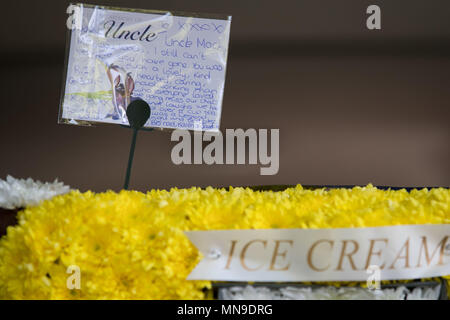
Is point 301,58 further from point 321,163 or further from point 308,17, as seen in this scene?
point 321,163

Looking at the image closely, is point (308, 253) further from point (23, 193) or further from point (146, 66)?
point (146, 66)

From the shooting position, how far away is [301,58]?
10.4ft

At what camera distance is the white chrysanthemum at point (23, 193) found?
0.75 metres

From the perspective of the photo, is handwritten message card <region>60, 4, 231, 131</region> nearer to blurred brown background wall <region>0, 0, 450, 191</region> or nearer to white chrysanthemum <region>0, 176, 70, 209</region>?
white chrysanthemum <region>0, 176, 70, 209</region>

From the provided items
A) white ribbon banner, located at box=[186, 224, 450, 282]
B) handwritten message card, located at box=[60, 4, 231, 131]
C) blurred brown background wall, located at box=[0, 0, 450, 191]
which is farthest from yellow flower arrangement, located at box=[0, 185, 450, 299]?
blurred brown background wall, located at box=[0, 0, 450, 191]

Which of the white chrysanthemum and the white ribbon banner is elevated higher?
the white chrysanthemum

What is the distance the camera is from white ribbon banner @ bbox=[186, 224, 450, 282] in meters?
0.63

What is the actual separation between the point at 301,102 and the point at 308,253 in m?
2.61

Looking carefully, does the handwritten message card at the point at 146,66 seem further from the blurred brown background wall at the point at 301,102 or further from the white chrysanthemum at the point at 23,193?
the blurred brown background wall at the point at 301,102

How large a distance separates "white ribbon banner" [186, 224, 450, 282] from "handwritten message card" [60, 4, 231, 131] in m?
0.64

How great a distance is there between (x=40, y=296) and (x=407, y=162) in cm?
295

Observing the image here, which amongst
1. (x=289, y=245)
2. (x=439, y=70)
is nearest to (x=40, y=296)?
(x=289, y=245)

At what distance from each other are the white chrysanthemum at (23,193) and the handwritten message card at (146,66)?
40 cm

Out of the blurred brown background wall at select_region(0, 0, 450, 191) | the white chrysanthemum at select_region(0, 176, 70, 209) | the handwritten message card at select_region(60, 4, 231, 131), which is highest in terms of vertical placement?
the blurred brown background wall at select_region(0, 0, 450, 191)
